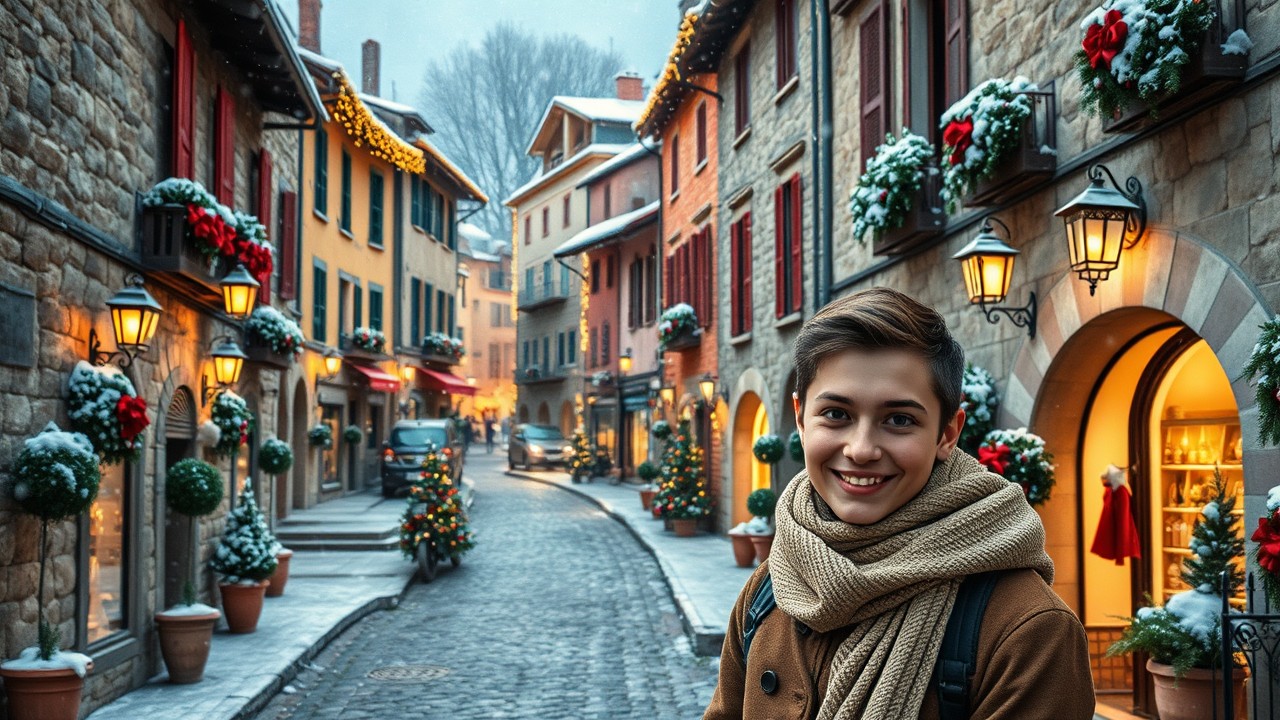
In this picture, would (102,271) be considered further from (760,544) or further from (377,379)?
(377,379)

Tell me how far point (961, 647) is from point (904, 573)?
0.48 feet

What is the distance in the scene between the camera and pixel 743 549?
14.2 metres

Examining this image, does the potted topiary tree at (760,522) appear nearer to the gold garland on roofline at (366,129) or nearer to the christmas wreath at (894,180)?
the christmas wreath at (894,180)

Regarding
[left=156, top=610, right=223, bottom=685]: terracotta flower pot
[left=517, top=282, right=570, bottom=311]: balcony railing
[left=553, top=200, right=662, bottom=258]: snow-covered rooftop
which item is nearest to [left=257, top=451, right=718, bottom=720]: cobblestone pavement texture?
[left=156, top=610, right=223, bottom=685]: terracotta flower pot

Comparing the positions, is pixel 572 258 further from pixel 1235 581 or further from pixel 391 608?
pixel 1235 581

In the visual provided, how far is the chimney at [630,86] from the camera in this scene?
43250 mm

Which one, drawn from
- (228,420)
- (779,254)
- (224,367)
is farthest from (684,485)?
(224,367)

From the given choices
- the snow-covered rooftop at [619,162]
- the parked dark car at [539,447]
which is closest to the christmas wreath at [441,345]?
the parked dark car at [539,447]

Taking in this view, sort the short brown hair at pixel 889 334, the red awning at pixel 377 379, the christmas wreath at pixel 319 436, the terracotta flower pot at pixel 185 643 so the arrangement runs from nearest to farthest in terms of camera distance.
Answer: the short brown hair at pixel 889 334, the terracotta flower pot at pixel 185 643, the christmas wreath at pixel 319 436, the red awning at pixel 377 379

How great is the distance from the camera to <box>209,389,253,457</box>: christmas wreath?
1071cm

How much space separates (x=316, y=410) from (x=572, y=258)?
1777 cm

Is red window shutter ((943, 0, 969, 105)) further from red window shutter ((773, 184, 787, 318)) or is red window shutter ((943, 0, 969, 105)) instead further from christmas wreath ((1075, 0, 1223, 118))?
red window shutter ((773, 184, 787, 318))

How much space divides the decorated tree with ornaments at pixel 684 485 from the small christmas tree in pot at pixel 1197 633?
12640 mm

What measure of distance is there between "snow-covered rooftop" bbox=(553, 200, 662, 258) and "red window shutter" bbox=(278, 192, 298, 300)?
1035cm
